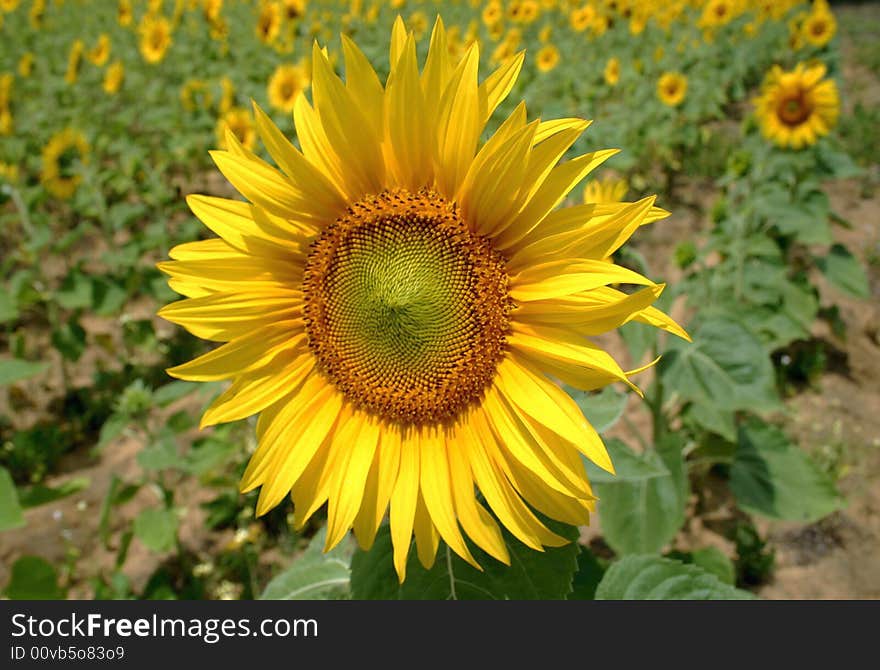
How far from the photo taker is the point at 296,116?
55.6 inches

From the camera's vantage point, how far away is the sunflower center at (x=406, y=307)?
4.76 feet

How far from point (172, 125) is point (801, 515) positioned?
19.4 feet

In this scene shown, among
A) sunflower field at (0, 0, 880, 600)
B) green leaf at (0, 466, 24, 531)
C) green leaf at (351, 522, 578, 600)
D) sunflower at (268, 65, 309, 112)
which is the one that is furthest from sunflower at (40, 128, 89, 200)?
green leaf at (351, 522, 578, 600)

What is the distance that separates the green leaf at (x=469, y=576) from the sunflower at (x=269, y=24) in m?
6.18

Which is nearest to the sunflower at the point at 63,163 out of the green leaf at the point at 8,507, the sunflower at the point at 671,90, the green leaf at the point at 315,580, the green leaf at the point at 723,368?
the green leaf at the point at 8,507

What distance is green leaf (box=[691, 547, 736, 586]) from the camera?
2.66 m

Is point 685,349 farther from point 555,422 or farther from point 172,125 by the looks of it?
point 172,125

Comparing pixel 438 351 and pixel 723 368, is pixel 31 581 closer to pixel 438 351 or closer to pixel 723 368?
pixel 438 351

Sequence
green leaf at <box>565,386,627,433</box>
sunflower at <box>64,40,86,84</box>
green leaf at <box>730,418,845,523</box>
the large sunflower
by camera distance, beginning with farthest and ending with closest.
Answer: sunflower at <box>64,40,86,84</box>
green leaf at <box>730,418,845,523</box>
green leaf at <box>565,386,627,433</box>
the large sunflower

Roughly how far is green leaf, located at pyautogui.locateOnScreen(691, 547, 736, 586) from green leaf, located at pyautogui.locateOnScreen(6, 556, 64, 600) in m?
2.46

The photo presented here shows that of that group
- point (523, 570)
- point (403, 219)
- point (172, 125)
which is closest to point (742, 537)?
point (523, 570)

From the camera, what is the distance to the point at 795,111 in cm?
482

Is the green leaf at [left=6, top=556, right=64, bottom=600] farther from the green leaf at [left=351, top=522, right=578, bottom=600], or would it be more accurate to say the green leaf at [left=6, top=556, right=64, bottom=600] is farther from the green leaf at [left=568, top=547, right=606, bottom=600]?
the green leaf at [left=568, top=547, right=606, bottom=600]

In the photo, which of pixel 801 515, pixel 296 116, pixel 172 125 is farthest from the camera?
pixel 172 125
